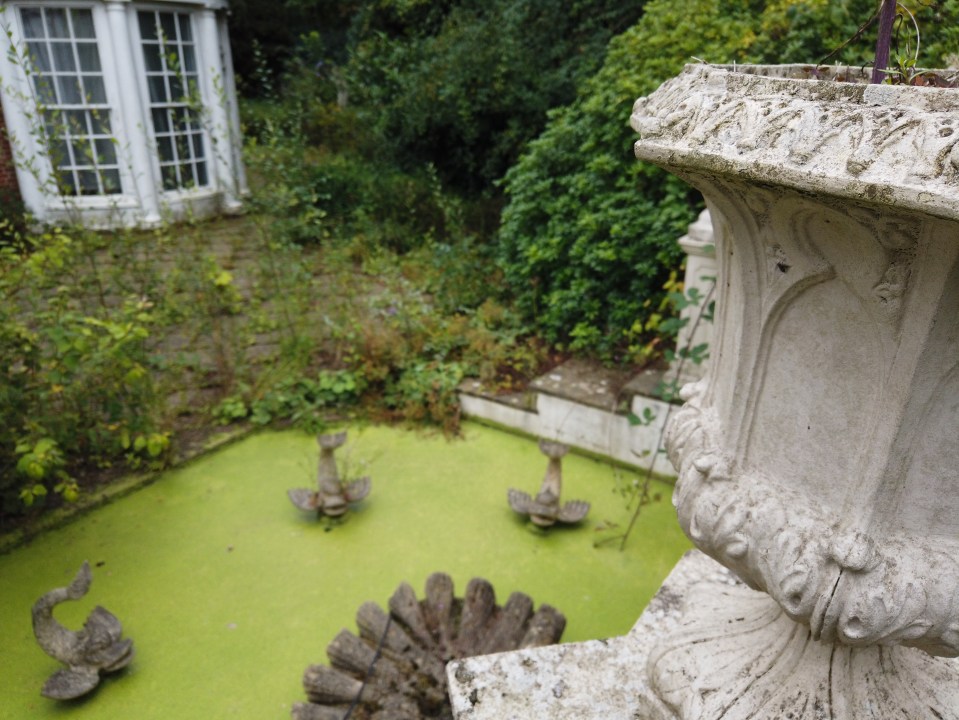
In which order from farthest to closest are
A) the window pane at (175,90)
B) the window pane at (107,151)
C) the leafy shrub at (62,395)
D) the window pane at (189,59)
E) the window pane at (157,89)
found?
the window pane at (189,59) → the window pane at (175,90) → the window pane at (157,89) → the window pane at (107,151) → the leafy shrub at (62,395)

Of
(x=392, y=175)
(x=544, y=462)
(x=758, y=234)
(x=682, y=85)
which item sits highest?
(x=682, y=85)

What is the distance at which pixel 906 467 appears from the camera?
1.19 meters

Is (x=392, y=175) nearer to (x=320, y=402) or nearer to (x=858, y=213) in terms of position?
(x=320, y=402)

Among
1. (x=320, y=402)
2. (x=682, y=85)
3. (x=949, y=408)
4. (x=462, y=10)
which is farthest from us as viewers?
(x=462, y=10)

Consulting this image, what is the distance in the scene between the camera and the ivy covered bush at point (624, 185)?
13.1ft

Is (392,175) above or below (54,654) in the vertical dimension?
above

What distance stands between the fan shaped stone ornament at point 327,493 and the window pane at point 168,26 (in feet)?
19.9

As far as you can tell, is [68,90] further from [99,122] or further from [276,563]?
[276,563]

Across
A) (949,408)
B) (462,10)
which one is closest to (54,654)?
(949,408)

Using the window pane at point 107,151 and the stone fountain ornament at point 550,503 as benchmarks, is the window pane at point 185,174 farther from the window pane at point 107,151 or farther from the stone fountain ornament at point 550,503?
the stone fountain ornament at point 550,503

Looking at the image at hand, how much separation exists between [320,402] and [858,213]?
357cm

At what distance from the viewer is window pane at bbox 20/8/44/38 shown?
6.53 m

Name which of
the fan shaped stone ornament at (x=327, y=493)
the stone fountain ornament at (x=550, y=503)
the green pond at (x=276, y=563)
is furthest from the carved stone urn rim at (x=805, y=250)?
the fan shaped stone ornament at (x=327, y=493)

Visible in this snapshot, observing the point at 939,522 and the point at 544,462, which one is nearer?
the point at 939,522
